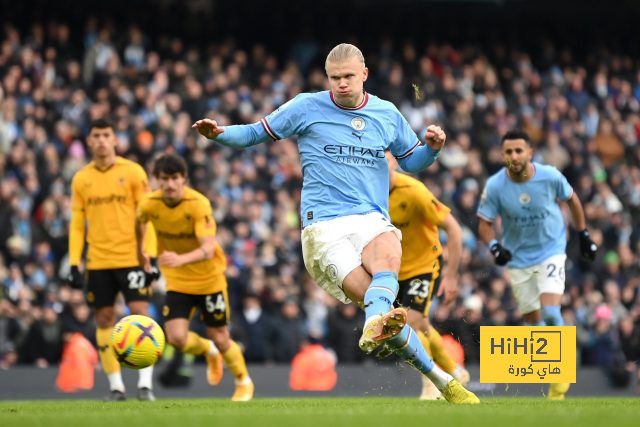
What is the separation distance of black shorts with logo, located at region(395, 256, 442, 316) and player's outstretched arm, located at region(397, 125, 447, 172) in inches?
103

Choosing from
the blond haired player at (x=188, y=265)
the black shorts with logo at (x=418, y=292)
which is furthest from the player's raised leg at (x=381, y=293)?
the blond haired player at (x=188, y=265)

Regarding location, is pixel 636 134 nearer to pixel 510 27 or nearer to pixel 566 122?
pixel 566 122

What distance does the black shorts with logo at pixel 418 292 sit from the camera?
40.0 feet

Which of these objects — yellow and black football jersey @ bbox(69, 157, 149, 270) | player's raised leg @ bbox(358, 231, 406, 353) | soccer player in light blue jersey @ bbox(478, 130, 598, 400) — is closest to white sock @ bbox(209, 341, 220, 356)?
yellow and black football jersey @ bbox(69, 157, 149, 270)

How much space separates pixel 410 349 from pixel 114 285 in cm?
454

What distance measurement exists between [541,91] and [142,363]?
696 inches

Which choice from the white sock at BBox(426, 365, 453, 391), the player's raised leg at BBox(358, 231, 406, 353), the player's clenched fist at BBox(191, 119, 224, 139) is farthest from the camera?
the white sock at BBox(426, 365, 453, 391)

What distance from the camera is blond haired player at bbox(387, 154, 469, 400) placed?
39.8 feet

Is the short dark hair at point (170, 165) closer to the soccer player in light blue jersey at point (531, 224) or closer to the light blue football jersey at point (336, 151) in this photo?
the light blue football jersey at point (336, 151)

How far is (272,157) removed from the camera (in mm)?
22359

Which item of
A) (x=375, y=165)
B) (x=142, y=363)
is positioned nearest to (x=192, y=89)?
(x=142, y=363)

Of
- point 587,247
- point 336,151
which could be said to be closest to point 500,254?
point 587,247

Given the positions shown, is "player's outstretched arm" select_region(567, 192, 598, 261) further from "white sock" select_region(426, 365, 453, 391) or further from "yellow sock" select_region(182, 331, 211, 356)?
"yellow sock" select_region(182, 331, 211, 356)

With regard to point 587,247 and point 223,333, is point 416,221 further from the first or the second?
point 223,333
